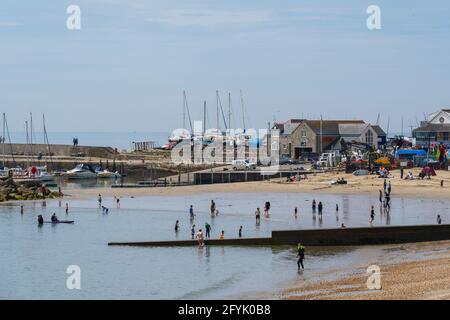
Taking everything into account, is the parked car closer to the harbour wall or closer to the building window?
the building window

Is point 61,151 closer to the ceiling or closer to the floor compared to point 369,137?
closer to the floor

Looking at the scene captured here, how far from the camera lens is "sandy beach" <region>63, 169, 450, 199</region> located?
219 feet

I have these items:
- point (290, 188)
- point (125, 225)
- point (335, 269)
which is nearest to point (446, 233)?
point (335, 269)

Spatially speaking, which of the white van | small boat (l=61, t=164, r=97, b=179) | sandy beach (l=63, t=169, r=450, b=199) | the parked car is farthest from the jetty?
small boat (l=61, t=164, r=97, b=179)

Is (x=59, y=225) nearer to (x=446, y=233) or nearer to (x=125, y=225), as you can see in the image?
(x=125, y=225)

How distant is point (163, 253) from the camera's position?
4200 cm

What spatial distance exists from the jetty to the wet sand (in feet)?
12.4

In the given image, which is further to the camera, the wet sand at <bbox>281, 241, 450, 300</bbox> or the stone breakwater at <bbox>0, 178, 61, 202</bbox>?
the stone breakwater at <bbox>0, 178, 61, 202</bbox>

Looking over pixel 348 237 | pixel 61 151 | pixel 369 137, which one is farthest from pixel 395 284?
pixel 61 151

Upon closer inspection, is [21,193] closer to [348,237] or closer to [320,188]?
[320,188]

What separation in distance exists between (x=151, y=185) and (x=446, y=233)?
42.3 m

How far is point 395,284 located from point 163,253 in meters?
12.9

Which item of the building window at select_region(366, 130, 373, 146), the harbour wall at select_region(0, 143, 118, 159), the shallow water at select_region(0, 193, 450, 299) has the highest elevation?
the building window at select_region(366, 130, 373, 146)

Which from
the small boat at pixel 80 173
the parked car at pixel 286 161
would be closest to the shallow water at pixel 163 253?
the parked car at pixel 286 161
